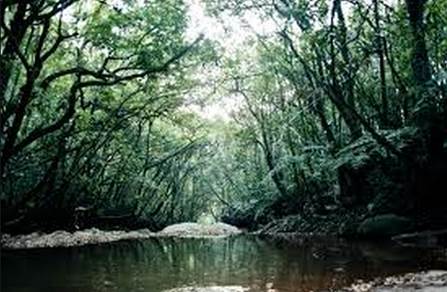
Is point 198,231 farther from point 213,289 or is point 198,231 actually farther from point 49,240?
point 213,289

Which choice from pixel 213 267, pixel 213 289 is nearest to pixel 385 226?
pixel 213 267

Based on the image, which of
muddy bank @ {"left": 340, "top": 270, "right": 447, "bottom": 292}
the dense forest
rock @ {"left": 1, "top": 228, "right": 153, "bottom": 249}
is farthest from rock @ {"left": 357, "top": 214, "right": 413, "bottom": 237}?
rock @ {"left": 1, "top": 228, "right": 153, "bottom": 249}

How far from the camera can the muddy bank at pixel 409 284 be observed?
8.91 meters

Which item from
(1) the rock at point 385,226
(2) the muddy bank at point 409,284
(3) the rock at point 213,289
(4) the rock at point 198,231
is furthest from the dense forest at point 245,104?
(2) the muddy bank at point 409,284

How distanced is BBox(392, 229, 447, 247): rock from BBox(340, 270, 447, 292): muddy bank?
20.1 ft

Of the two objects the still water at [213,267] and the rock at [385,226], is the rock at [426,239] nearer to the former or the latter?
the still water at [213,267]

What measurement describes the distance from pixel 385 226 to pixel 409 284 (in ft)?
35.9

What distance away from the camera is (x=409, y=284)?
369 inches

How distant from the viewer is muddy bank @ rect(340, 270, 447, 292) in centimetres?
891

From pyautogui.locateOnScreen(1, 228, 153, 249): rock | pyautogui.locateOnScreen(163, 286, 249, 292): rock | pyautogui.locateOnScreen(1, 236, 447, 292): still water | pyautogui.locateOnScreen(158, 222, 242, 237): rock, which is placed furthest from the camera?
pyautogui.locateOnScreen(158, 222, 242, 237): rock

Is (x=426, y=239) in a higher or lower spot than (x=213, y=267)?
higher

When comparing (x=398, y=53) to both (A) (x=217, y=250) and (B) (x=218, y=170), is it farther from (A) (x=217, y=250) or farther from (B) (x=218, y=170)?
(B) (x=218, y=170)

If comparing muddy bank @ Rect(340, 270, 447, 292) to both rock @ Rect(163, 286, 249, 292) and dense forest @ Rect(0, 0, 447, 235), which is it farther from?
dense forest @ Rect(0, 0, 447, 235)

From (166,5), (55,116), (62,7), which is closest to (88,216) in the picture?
(55,116)
